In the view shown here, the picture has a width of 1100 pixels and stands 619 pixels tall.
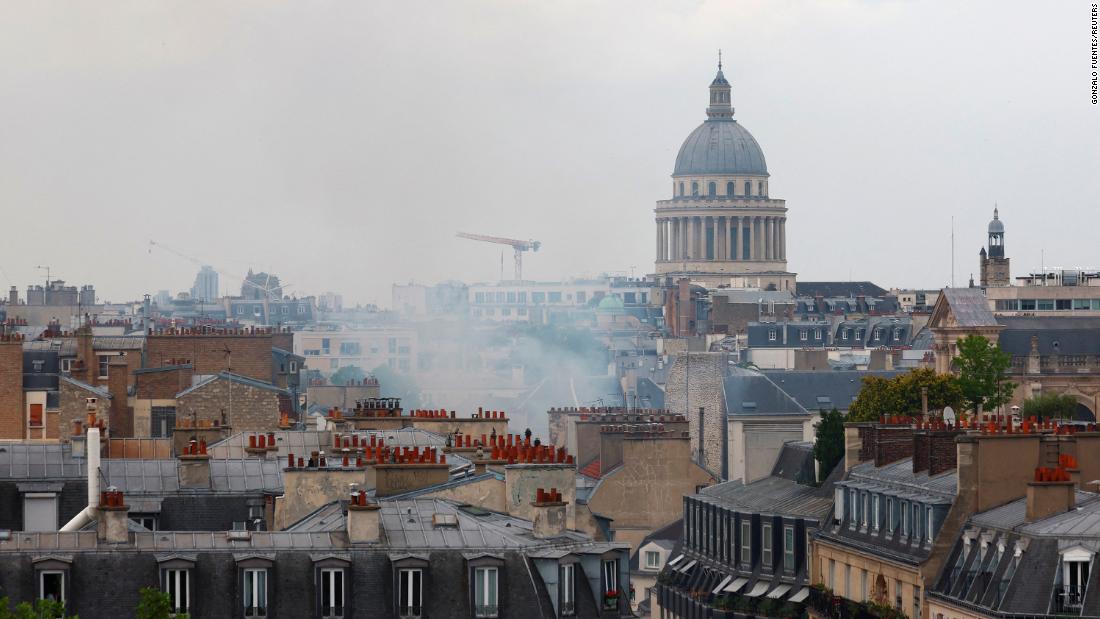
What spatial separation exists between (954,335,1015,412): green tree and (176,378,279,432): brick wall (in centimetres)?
2486

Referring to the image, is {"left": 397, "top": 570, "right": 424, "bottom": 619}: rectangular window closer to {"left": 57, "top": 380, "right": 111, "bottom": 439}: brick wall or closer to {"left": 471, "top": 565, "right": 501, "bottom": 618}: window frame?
{"left": 471, "top": 565, "right": 501, "bottom": 618}: window frame

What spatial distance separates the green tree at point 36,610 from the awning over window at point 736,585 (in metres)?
27.8

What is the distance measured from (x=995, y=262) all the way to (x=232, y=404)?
337ft

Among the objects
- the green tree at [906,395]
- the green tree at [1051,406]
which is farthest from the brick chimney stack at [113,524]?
the green tree at [1051,406]

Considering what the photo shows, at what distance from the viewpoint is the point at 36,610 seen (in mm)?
37406

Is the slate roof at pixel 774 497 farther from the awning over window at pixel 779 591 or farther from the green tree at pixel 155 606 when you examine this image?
the green tree at pixel 155 606

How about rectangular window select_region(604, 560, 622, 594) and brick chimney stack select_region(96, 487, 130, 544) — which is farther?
rectangular window select_region(604, 560, 622, 594)

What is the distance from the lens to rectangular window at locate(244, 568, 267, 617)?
4081 centimetres

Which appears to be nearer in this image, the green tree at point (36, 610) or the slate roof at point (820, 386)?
the green tree at point (36, 610)

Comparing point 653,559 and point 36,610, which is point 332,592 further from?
point 653,559

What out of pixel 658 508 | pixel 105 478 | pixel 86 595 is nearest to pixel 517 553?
pixel 86 595

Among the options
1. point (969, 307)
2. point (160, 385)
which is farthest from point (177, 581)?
point (969, 307)

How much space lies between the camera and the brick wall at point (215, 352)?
92.7 meters

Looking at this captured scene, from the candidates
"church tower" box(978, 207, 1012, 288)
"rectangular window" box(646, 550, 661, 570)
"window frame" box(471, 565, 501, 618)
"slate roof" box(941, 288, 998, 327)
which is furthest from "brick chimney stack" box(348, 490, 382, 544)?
"church tower" box(978, 207, 1012, 288)
